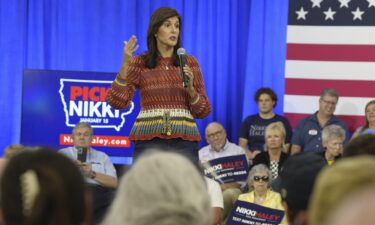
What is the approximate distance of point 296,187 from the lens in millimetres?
2012

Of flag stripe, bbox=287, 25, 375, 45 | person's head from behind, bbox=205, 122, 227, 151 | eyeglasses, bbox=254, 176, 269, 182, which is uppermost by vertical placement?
flag stripe, bbox=287, 25, 375, 45

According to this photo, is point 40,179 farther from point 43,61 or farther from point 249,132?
point 43,61

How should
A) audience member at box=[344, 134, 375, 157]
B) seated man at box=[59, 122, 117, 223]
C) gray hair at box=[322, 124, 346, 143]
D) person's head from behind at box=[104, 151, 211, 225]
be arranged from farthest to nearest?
seated man at box=[59, 122, 117, 223] → gray hair at box=[322, 124, 346, 143] → audience member at box=[344, 134, 375, 157] → person's head from behind at box=[104, 151, 211, 225]

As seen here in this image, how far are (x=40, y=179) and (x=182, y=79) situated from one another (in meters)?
2.72

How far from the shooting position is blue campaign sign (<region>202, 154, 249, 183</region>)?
19.5 feet

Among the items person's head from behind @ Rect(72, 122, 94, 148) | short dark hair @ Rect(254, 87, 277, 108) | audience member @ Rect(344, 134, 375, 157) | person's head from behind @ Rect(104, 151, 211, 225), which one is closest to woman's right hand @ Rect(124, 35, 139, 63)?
audience member @ Rect(344, 134, 375, 157)

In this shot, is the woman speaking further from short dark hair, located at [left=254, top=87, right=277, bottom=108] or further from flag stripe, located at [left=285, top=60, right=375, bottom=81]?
flag stripe, located at [left=285, top=60, right=375, bottom=81]

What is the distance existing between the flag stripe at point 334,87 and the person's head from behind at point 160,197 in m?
6.20

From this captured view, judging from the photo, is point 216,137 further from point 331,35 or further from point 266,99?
point 331,35

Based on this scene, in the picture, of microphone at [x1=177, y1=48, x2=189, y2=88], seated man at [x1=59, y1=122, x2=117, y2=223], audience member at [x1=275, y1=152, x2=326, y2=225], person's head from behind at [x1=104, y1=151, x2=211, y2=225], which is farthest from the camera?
seated man at [x1=59, y1=122, x2=117, y2=223]

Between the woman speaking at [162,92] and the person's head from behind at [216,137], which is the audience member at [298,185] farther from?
the person's head from behind at [216,137]

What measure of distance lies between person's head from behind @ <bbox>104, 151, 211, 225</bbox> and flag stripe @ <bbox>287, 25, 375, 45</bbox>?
6.26 metres

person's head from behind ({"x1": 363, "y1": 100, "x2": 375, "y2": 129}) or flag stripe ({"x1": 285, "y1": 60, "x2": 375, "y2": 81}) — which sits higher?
flag stripe ({"x1": 285, "y1": 60, "x2": 375, "y2": 81})

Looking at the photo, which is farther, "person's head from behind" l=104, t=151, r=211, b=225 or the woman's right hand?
the woman's right hand
